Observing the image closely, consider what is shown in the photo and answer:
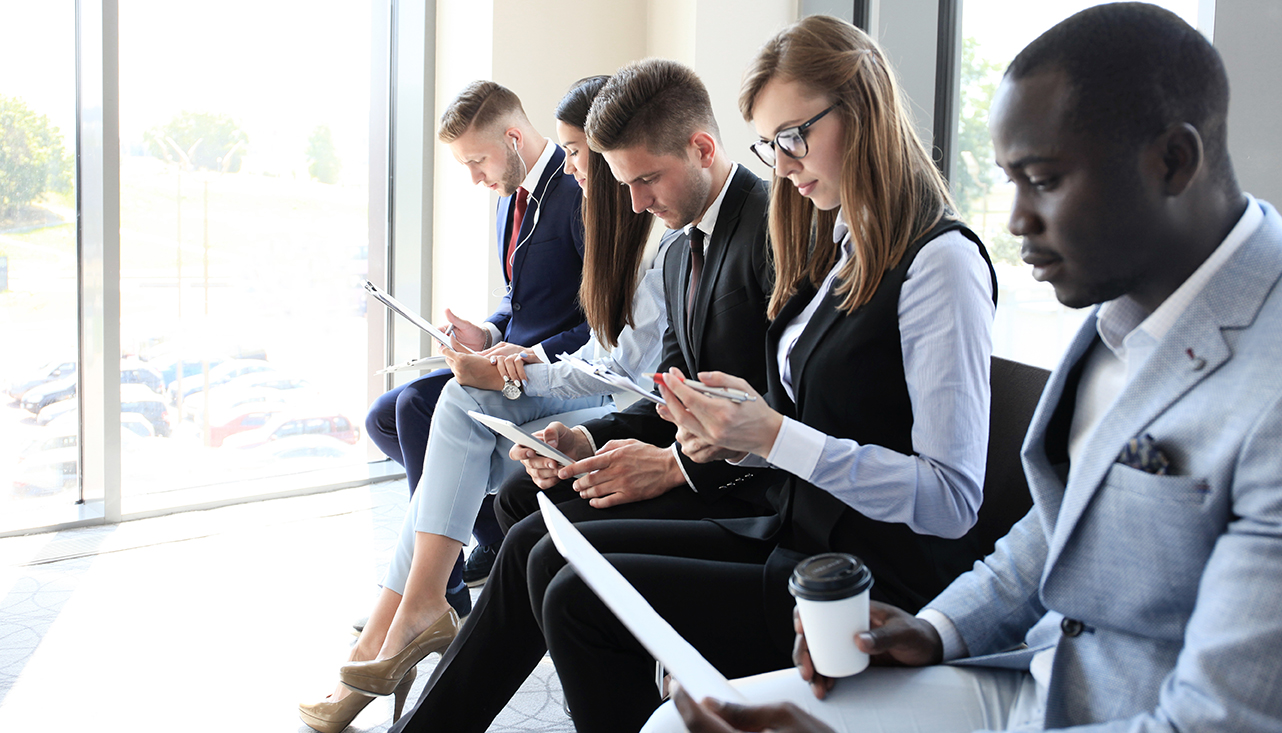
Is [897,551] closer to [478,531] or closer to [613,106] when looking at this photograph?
[613,106]

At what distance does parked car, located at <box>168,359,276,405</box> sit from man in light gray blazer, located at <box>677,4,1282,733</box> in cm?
341

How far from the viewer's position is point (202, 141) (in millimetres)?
3703

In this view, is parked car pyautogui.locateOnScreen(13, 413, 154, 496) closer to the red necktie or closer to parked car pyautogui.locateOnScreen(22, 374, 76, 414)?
parked car pyautogui.locateOnScreen(22, 374, 76, 414)

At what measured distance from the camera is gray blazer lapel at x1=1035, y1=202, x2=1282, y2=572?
2.68 feet

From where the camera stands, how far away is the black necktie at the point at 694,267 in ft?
6.63

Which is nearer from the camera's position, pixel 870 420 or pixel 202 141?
pixel 870 420

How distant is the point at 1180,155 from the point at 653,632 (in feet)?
2.19

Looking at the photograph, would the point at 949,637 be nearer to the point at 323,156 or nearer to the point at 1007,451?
the point at 1007,451

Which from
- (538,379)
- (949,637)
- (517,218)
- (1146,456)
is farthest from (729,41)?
(1146,456)

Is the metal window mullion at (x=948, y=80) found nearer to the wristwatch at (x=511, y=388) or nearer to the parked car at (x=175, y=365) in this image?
the wristwatch at (x=511, y=388)

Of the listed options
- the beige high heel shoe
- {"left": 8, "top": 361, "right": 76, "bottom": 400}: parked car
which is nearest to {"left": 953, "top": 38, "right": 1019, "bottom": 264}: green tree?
the beige high heel shoe

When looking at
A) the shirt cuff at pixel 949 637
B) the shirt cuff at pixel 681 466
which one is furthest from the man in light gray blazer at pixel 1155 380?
the shirt cuff at pixel 681 466

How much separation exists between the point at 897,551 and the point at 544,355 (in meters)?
1.42

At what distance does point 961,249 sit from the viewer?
136 cm
